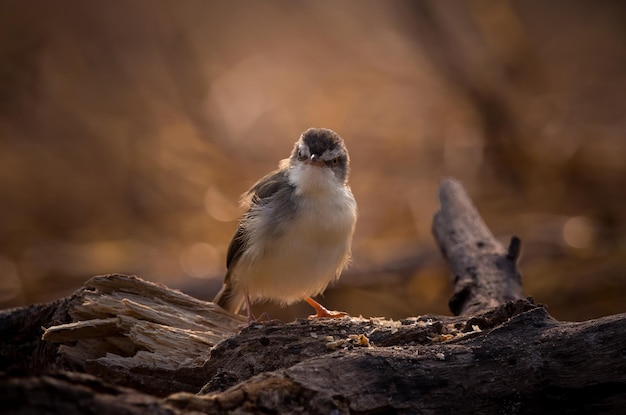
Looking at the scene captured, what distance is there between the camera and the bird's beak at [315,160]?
519 centimetres

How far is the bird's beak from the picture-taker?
17.0 ft

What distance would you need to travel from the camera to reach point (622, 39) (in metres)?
12.4

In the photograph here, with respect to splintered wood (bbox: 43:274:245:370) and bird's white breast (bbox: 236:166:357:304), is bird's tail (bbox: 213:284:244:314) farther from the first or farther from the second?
splintered wood (bbox: 43:274:245:370)

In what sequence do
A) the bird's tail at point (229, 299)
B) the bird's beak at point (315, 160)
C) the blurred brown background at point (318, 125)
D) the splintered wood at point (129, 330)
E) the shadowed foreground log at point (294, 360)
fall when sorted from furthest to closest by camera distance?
the blurred brown background at point (318, 125) → the bird's tail at point (229, 299) → the bird's beak at point (315, 160) → the splintered wood at point (129, 330) → the shadowed foreground log at point (294, 360)

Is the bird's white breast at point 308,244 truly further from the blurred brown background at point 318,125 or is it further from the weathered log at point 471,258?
the blurred brown background at point 318,125

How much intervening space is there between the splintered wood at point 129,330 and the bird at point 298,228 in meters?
0.56

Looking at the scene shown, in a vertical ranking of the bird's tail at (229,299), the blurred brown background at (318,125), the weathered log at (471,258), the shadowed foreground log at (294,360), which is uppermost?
the blurred brown background at (318,125)

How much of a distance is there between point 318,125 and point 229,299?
5388mm

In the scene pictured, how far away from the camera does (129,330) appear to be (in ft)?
14.4

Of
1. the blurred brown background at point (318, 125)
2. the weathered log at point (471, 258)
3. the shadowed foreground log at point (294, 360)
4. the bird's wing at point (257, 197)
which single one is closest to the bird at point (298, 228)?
the bird's wing at point (257, 197)

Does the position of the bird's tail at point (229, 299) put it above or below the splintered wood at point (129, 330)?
above

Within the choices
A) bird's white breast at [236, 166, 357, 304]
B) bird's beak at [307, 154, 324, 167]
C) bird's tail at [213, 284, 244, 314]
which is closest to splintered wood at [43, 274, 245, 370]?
bird's white breast at [236, 166, 357, 304]

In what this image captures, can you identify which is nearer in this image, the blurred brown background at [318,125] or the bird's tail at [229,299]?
the bird's tail at [229,299]

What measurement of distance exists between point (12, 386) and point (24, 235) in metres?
7.49
